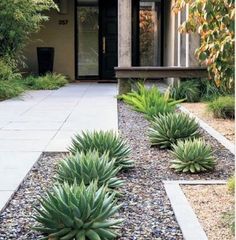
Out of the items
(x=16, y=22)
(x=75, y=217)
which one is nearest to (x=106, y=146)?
(x=75, y=217)

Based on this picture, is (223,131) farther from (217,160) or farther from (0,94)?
(0,94)

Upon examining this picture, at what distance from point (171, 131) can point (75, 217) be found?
3377 millimetres

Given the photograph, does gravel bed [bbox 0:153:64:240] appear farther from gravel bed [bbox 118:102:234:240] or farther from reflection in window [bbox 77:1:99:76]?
reflection in window [bbox 77:1:99:76]

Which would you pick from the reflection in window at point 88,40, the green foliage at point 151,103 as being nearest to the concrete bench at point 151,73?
the green foliage at point 151,103

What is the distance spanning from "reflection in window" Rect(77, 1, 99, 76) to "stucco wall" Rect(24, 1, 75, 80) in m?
0.36

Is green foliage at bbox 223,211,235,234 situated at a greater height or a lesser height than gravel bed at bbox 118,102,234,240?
greater

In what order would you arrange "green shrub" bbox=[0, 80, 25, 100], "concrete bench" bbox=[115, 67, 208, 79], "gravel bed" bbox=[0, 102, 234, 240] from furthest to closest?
1. "green shrub" bbox=[0, 80, 25, 100]
2. "concrete bench" bbox=[115, 67, 208, 79]
3. "gravel bed" bbox=[0, 102, 234, 240]

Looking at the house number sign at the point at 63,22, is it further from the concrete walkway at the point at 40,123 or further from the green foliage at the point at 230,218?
the green foliage at the point at 230,218

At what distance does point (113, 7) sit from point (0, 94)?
789 centimetres

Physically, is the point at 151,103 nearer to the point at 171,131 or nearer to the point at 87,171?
the point at 171,131

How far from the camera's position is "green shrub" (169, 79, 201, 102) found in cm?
1195

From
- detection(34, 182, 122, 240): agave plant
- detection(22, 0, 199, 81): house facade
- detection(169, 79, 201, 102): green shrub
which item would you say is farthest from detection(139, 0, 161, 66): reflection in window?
detection(34, 182, 122, 240): agave plant

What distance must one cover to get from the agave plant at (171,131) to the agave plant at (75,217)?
3139 mm

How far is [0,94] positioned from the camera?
12812 mm
